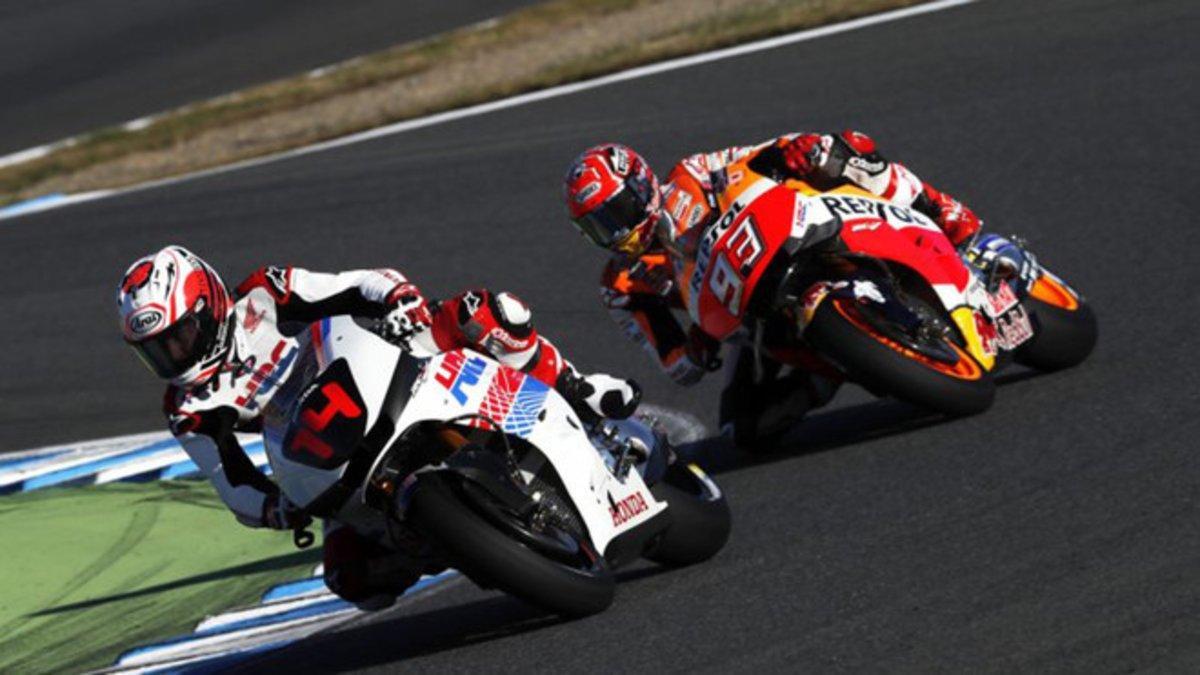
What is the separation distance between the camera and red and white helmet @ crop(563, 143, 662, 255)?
858 cm

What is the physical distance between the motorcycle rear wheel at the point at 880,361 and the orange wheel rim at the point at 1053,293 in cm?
89

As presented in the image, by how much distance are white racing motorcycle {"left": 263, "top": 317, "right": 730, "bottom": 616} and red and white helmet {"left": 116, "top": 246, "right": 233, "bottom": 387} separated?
268 millimetres

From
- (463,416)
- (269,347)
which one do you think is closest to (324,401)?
(463,416)

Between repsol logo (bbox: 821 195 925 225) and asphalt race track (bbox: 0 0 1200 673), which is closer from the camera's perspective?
asphalt race track (bbox: 0 0 1200 673)

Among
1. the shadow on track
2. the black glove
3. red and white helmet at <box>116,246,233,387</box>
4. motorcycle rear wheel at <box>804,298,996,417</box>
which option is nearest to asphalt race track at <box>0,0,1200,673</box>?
the shadow on track

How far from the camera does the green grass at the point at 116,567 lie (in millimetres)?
8039

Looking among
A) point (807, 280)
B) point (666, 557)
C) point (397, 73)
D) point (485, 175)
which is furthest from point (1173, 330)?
point (397, 73)

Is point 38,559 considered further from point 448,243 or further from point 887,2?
point 887,2

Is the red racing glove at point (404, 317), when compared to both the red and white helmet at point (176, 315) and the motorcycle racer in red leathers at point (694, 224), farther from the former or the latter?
the motorcycle racer in red leathers at point (694, 224)

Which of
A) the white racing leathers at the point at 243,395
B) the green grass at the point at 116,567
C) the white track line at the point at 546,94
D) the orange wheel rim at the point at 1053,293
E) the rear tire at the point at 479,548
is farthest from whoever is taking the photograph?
the white track line at the point at 546,94

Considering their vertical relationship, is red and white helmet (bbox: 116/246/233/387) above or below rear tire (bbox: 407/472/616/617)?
above

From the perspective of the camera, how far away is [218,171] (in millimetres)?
15867

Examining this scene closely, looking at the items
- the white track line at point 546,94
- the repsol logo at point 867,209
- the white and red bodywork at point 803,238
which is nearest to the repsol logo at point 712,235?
the white and red bodywork at point 803,238

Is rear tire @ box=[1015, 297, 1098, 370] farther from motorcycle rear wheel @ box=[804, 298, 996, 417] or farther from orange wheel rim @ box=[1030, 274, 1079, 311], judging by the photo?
motorcycle rear wheel @ box=[804, 298, 996, 417]
